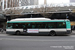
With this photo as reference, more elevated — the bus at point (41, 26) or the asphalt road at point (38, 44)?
the bus at point (41, 26)

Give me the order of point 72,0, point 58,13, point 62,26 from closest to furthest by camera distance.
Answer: point 62,26, point 58,13, point 72,0

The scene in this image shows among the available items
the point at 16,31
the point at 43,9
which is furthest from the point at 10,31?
the point at 43,9

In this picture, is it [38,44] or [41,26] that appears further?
[41,26]

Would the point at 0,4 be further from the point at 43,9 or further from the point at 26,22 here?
the point at 26,22

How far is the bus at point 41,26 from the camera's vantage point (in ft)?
38.0

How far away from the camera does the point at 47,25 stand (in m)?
11.9

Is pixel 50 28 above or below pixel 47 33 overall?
above

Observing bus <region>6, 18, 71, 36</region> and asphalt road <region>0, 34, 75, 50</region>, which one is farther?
bus <region>6, 18, 71, 36</region>

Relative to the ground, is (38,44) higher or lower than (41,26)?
lower

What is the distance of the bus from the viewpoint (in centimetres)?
1158

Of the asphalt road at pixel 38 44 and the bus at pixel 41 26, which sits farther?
the bus at pixel 41 26

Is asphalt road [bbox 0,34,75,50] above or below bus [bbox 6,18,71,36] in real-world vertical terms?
below

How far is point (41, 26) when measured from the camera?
12055mm

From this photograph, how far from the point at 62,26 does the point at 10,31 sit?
912 cm
